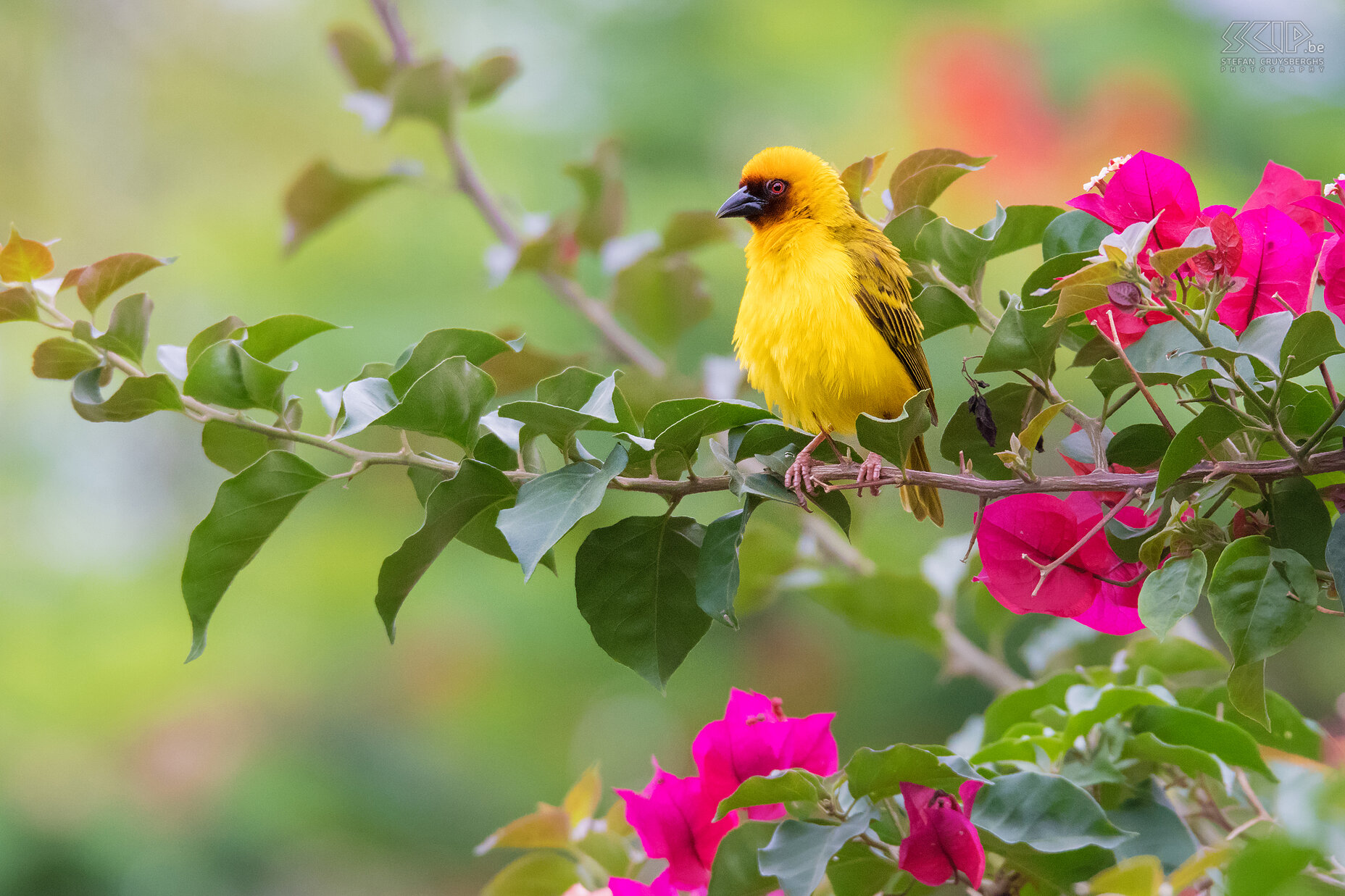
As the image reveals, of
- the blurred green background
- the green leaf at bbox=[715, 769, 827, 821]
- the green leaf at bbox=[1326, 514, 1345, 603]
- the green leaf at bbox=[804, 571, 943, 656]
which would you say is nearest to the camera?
the green leaf at bbox=[1326, 514, 1345, 603]

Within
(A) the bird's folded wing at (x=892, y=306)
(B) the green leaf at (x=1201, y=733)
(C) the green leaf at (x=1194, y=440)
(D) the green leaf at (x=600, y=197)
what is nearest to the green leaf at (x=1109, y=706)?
(B) the green leaf at (x=1201, y=733)

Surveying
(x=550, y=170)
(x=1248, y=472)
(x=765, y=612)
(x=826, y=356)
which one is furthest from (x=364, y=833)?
(x=1248, y=472)

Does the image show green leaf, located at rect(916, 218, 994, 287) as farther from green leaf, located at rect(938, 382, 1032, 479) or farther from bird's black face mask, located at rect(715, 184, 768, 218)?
bird's black face mask, located at rect(715, 184, 768, 218)

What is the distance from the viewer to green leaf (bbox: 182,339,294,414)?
518 millimetres

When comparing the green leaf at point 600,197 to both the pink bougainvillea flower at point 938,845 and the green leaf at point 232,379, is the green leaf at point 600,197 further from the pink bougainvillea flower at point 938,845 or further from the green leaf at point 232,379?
the pink bougainvillea flower at point 938,845

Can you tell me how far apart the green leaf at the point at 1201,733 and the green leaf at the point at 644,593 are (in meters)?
0.28

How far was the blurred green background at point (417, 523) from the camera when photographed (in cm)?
238

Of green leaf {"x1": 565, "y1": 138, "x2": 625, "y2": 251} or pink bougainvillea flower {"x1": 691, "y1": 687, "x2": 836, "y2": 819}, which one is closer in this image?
pink bougainvillea flower {"x1": 691, "y1": 687, "x2": 836, "y2": 819}

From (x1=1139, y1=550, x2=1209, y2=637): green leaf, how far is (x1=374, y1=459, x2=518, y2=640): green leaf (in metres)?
0.30

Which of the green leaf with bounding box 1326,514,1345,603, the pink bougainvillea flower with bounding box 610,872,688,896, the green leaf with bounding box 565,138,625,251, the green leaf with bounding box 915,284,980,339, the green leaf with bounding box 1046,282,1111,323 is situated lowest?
the pink bougainvillea flower with bounding box 610,872,688,896

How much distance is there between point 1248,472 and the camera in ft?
1.50

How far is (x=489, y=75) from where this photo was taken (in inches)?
51.3

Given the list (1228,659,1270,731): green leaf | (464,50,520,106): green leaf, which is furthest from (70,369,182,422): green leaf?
(464,50,520,106): green leaf

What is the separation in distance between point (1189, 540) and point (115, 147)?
3441 mm
